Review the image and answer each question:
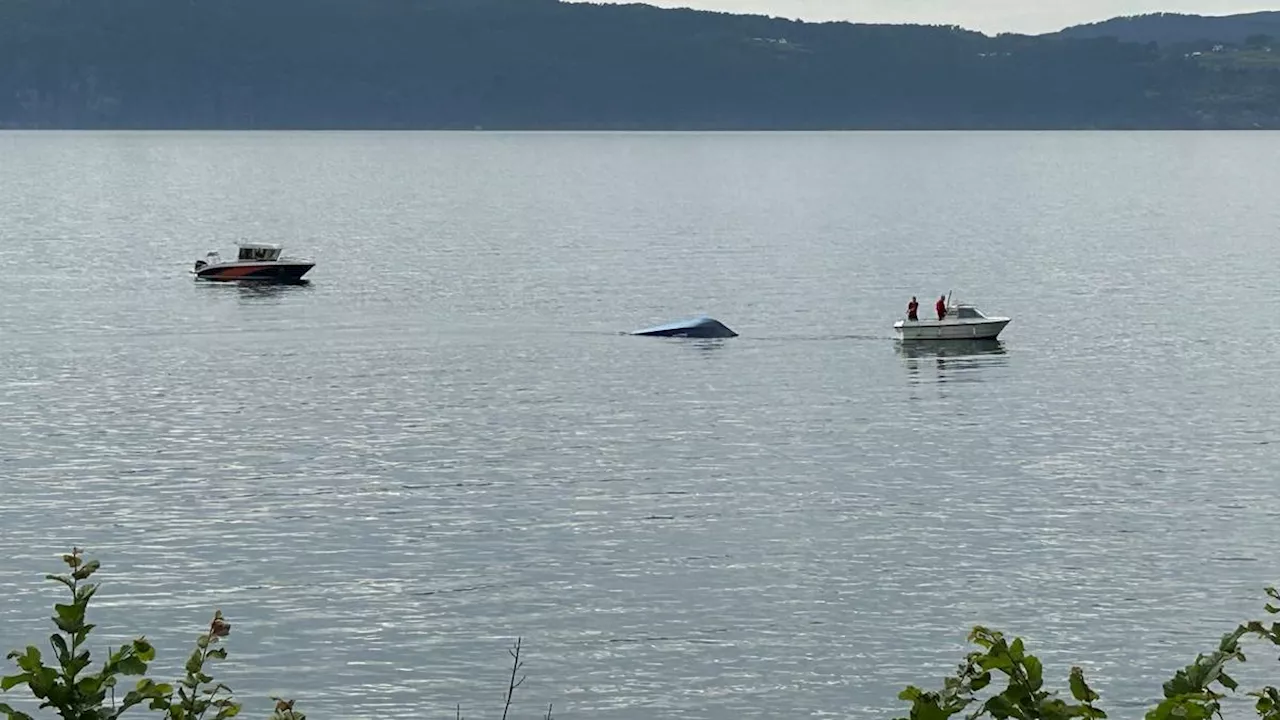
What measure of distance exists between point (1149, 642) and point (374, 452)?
35876 millimetres

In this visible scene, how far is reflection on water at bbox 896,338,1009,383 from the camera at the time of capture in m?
99.3

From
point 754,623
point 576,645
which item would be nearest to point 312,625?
point 576,645

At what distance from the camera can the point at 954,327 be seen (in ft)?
370

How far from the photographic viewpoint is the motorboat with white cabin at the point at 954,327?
11175 cm

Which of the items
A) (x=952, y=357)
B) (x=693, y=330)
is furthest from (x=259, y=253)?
(x=952, y=357)

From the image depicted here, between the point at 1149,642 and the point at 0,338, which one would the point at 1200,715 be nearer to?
the point at 1149,642

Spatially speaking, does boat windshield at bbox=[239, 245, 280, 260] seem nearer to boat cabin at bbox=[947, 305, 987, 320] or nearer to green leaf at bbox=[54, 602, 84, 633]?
boat cabin at bbox=[947, 305, 987, 320]

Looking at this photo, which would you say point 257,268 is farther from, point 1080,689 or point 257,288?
point 1080,689

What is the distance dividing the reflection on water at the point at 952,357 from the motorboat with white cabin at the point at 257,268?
6150 cm

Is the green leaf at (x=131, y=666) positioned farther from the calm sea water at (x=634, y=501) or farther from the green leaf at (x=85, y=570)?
the calm sea water at (x=634, y=501)

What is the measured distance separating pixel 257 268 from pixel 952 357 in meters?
68.8

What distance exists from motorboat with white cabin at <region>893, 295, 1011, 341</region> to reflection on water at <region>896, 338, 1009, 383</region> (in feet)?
1.11

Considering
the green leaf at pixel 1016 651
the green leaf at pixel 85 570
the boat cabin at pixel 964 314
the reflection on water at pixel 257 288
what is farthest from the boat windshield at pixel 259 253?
the green leaf at pixel 1016 651

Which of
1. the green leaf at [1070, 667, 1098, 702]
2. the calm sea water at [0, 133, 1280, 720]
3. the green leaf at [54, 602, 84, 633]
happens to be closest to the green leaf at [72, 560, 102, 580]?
the green leaf at [54, 602, 84, 633]
